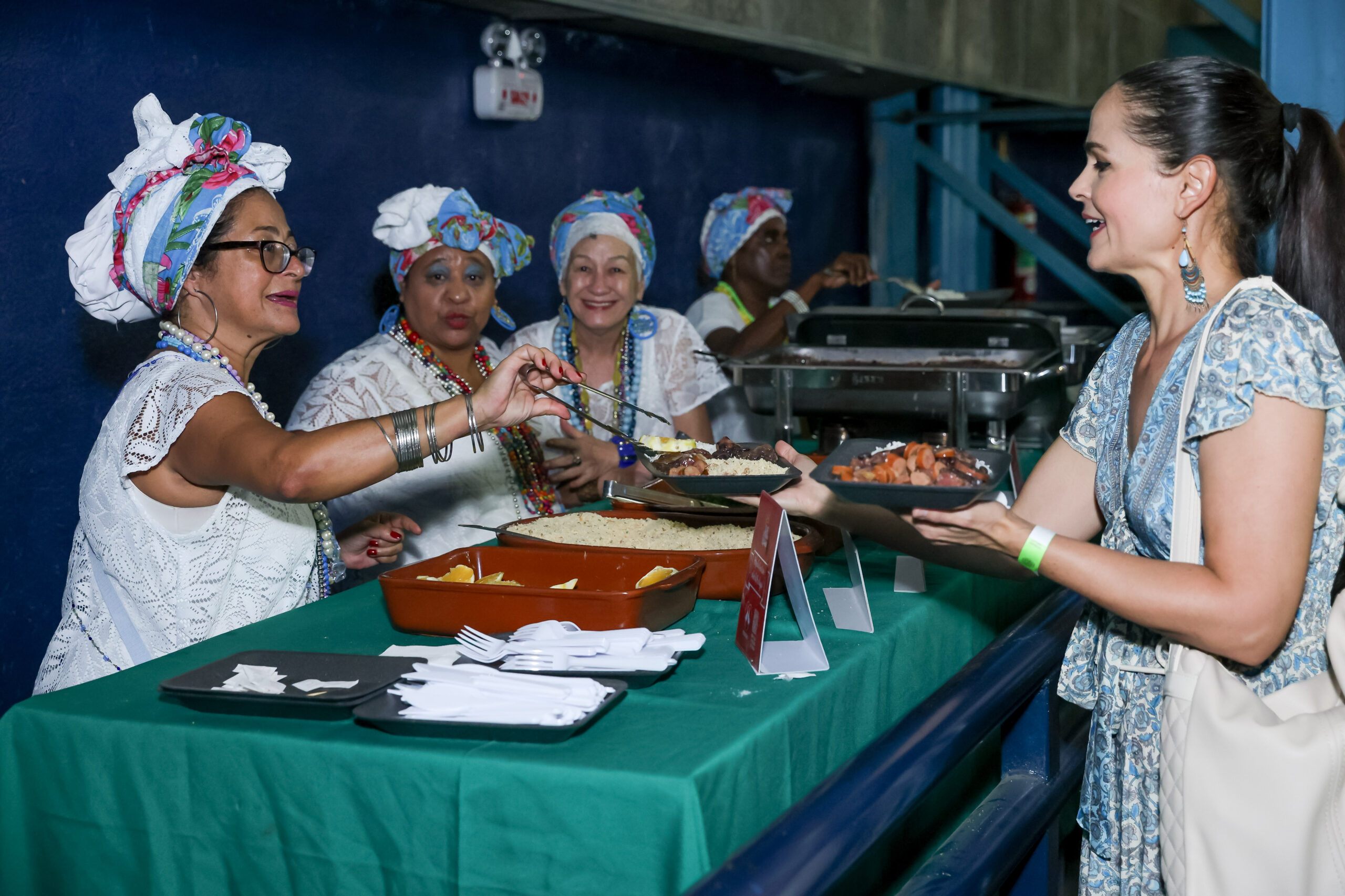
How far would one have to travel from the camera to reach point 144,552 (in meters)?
1.87

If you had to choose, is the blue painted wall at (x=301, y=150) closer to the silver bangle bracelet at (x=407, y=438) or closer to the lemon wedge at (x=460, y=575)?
the silver bangle bracelet at (x=407, y=438)

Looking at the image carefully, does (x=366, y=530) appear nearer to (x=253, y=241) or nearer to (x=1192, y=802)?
(x=253, y=241)

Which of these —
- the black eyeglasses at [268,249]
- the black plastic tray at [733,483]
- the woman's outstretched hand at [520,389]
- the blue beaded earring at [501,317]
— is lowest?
the black plastic tray at [733,483]

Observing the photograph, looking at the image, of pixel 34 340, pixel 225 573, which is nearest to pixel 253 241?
pixel 225 573

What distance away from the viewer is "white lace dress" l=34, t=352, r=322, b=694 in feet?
6.09

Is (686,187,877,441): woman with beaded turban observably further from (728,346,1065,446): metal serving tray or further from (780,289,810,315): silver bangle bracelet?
(728,346,1065,446): metal serving tray

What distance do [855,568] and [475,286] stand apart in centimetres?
150

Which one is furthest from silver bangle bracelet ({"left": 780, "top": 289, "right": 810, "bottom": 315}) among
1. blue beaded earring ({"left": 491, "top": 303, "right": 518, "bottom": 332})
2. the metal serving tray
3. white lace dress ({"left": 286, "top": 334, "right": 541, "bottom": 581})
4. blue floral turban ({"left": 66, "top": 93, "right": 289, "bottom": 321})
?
blue floral turban ({"left": 66, "top": 93, "right": 289, "bottom": 321})

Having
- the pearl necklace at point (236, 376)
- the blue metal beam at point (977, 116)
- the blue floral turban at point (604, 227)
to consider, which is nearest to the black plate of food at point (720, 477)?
the pearl necklace at point (236, 376)

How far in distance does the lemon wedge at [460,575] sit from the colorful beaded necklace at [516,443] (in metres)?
1.12

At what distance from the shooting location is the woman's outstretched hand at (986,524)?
4.47ft

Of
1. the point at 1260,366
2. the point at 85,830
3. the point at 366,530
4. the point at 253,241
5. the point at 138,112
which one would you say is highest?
the point at 138,112

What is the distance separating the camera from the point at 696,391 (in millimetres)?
3555

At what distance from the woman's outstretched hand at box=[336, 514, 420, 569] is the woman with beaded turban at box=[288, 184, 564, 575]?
1.25ft
